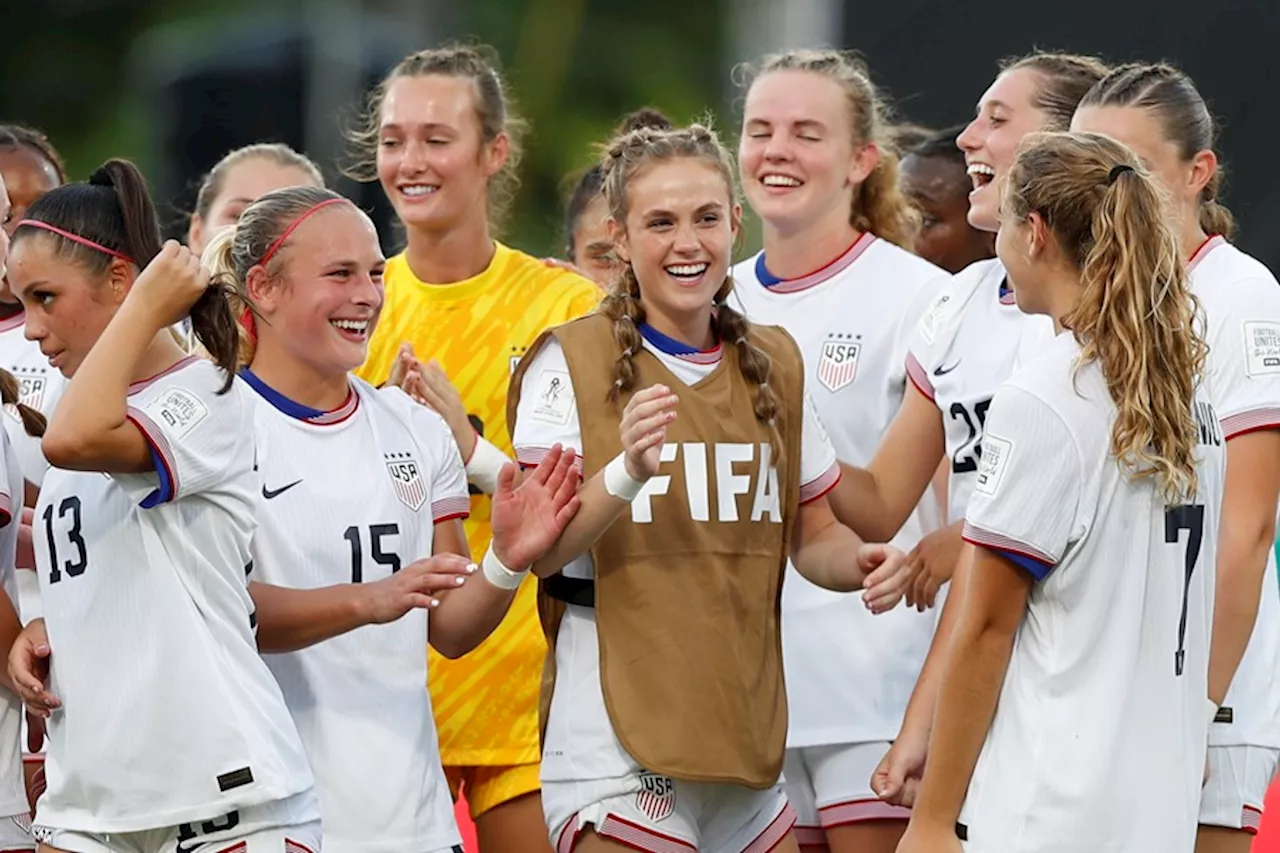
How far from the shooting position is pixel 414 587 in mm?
3434

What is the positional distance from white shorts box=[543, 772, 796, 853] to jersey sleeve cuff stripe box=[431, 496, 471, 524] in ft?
1.71

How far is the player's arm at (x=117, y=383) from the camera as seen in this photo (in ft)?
10.3

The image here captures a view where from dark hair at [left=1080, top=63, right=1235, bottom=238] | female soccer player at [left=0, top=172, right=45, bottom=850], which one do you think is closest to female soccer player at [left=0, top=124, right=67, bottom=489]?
female soccer player at [left=0, top=172, right=45, bottom=850]

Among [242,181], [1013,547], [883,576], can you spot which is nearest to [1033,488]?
[1013,547]

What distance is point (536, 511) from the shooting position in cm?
354

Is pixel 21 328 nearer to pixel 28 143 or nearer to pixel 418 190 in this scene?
pixel 28 143

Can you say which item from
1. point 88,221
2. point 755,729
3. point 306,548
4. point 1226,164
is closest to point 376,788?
point 306,548

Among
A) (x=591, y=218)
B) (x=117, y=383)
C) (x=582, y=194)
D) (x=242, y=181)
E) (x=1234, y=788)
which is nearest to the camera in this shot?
(x=117, y=383)

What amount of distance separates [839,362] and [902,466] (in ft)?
1.06

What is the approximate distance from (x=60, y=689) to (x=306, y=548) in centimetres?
48

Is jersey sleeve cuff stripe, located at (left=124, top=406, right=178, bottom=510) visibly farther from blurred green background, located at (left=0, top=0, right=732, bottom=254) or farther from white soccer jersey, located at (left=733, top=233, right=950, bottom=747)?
blurred green background, located at (left=0, top=0, right=732, bottom=254)

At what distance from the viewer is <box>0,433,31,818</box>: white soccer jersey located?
3.60 metres

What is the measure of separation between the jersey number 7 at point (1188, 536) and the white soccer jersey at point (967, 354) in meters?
0.89

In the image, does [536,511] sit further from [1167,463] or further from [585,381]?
[1167,463]
